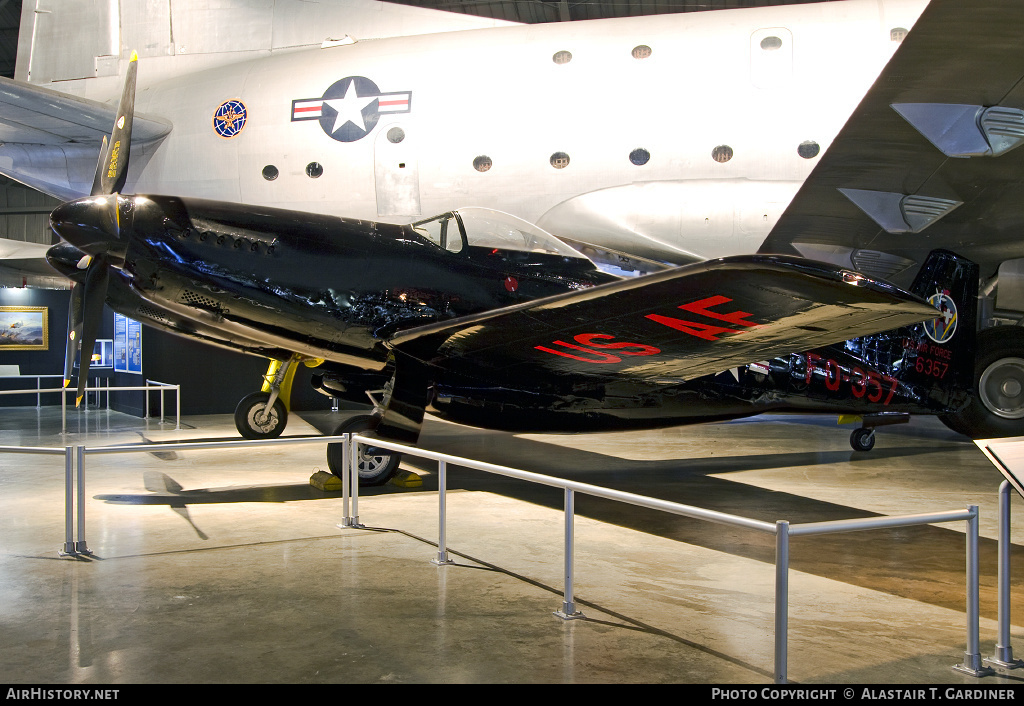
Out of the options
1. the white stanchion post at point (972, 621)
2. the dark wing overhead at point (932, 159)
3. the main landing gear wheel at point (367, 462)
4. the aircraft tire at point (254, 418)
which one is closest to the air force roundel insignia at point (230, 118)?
the aircraft tire at point (254, 418)

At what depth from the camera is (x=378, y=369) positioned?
7094 mm

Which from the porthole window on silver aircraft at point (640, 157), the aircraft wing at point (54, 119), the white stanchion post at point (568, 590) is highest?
the aircraft wing at point (54, 119)

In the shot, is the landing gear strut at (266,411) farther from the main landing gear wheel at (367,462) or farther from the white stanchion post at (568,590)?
the white stanchion post at (568,590)

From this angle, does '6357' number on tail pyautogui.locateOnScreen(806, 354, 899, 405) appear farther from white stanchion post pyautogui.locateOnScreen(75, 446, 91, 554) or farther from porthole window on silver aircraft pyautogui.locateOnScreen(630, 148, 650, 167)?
white stanchion post pyautogui.locateOnScreen(75, 446, 91, 554)

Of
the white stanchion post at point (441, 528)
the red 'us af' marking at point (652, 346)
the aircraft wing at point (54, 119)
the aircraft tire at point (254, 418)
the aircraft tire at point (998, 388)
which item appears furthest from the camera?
the aircraft wing at point (54, 119)

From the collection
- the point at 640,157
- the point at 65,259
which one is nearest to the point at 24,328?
the point at 65,259

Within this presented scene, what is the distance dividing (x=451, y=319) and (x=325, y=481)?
2033 mm

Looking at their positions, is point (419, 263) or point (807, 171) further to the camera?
point (807, 171)

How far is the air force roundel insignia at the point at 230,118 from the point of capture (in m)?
11.9

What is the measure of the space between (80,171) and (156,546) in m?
10.2

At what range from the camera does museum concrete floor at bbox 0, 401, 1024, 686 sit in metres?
3.02

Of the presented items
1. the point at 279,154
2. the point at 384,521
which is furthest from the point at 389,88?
the point at 384,521

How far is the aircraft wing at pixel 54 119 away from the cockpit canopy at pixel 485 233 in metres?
6.47

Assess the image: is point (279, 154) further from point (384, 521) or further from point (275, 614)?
point (275, 614)
